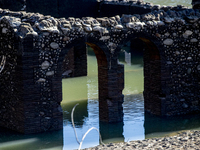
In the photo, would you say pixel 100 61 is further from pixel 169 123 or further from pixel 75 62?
pixel 75 62

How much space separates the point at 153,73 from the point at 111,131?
1907 millimetres

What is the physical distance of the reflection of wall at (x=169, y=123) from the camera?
31.1 ft

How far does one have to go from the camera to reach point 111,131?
9273 mm

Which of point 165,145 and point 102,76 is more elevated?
point 102,76

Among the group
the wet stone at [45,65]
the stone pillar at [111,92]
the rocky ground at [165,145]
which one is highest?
the wet stone at [45,65]

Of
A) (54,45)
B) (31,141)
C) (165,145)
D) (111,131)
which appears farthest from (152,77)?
(31,141)

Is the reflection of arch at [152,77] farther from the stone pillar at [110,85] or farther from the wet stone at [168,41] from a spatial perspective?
the stone pillar at [110,85]

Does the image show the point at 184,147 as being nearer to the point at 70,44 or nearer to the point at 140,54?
the point at 70,44

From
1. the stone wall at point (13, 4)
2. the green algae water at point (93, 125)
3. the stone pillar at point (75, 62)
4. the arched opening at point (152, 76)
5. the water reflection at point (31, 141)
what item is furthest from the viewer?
the stone pillar at point (75, 62)

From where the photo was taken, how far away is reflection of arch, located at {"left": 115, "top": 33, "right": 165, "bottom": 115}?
9.87 meters

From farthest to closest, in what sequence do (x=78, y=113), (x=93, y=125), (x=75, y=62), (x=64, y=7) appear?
(x=75, y=62) → (x=64, y=7) → (x=78, y=113) → (x=93, y=125)

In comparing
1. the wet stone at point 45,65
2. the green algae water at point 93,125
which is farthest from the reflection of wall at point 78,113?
the wet stone at point 45,65

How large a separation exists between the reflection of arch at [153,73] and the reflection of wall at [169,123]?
0.82ft

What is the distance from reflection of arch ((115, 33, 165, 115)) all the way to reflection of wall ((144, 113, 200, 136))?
250 millimetres
